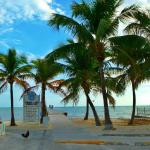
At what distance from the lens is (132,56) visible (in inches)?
1264

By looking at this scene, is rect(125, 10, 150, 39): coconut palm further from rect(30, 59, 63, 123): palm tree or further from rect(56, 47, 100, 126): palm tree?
rect(30, 59, 63, 123): palm tree

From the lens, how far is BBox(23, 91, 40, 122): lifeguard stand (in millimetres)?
36281

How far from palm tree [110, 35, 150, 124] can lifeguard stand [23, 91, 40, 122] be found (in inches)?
320

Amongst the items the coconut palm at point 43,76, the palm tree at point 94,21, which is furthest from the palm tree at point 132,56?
the coconut palm at point 43,76

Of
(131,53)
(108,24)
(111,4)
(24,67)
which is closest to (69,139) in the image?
(108,24)

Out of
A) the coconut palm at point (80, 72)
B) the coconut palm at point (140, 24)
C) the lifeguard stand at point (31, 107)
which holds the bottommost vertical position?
the lifeguard stand at point (31, 107)

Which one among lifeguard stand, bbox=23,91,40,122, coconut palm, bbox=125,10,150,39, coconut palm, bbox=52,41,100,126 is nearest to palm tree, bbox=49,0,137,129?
coconut palm, bbox=125,10,150,39

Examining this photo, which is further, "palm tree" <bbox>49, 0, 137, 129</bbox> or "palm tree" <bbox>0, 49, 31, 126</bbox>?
"palm tree" <bbox>0, 49, 31, 126</bbox>

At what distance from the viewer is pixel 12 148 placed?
16438 mm

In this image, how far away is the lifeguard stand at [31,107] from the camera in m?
36.3

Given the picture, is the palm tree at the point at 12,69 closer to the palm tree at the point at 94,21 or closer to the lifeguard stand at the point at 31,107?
the lifeguard stand at the point at 31,107

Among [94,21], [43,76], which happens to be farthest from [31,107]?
[94,21]

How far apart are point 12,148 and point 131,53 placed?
17.1 m

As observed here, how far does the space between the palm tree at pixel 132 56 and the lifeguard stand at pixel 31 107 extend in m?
8.12
